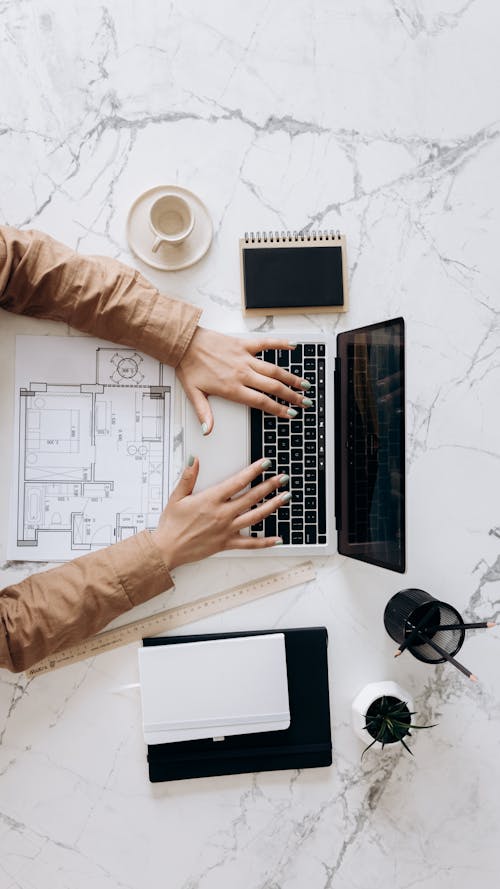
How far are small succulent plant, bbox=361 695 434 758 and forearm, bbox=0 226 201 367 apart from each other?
0.68m

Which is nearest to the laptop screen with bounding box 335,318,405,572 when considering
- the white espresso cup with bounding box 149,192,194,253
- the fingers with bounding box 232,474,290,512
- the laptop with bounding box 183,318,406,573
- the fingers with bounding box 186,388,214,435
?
the laptop with bounding box 183,318,406,573

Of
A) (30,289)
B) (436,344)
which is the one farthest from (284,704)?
(30,289)

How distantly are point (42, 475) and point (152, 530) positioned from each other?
0.21 m

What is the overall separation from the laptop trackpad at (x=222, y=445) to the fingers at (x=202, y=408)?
16mm

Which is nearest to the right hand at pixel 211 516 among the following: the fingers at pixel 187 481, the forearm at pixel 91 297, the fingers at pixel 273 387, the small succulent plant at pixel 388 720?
the fingers at pixel 187 481

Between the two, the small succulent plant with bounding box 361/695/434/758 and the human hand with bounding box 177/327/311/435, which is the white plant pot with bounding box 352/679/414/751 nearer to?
the small succulent plant with bounding box 361/695/434/758

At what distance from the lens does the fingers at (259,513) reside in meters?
1.04

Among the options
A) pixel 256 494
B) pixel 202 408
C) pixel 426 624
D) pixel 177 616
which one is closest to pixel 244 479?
pixel 256 494

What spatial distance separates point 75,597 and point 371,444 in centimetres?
53

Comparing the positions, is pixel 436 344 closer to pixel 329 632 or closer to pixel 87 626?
pixel 329 632

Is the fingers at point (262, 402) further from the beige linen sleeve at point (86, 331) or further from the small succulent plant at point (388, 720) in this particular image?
the small succulent plant at point (388, 720)

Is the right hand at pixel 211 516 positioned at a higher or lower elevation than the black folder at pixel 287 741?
higher

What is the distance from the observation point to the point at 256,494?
104cm

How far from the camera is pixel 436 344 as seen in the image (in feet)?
3.72
